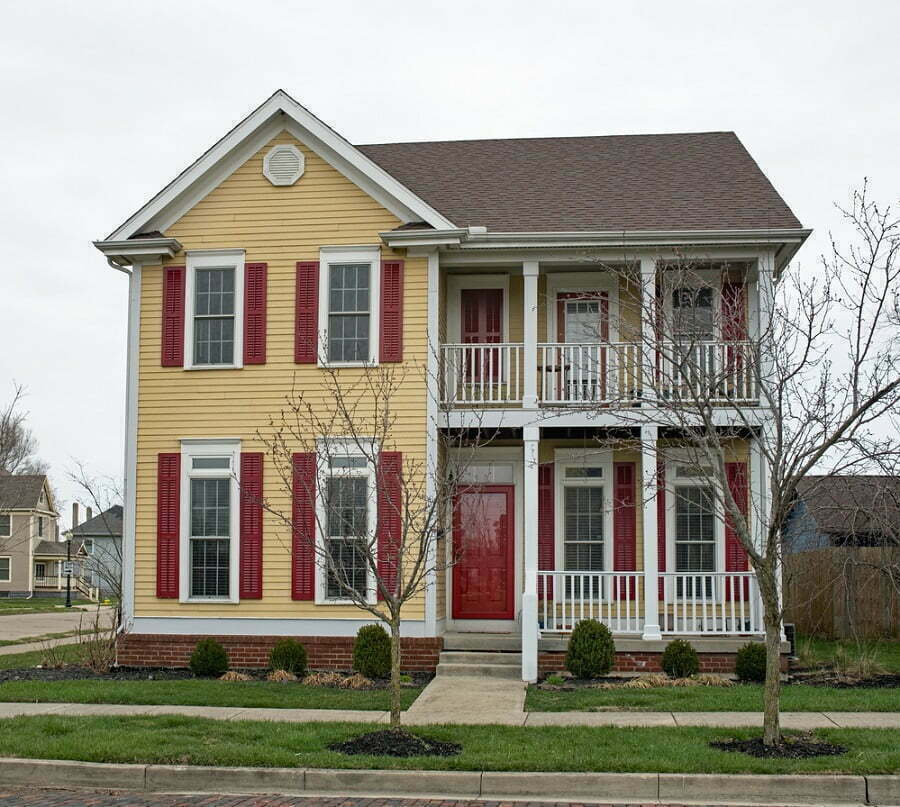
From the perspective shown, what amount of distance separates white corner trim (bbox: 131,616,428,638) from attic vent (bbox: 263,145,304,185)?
20.7 feet

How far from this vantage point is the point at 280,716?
486 inches

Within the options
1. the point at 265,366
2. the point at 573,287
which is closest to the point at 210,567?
the point at 265,366

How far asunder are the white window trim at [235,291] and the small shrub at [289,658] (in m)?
4.06

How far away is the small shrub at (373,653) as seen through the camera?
49.5 feet

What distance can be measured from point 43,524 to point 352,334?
53570 millimetres

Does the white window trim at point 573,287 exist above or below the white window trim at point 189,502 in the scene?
above

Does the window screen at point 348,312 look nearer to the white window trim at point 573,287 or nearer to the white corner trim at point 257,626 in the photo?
the white window trim at point 573,287

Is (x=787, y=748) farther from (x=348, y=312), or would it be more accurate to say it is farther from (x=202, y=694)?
(x=348, y=312)

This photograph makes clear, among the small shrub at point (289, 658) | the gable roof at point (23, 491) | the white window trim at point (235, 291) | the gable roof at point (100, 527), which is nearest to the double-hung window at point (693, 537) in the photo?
the small shrub at point (289, 658)

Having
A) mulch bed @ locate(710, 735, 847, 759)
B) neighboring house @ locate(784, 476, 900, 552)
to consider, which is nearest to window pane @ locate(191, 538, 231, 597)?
neighboring house @ locate(784, 476, 900, 552)

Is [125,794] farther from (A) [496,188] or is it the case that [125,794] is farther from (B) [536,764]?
(A) [496,188]

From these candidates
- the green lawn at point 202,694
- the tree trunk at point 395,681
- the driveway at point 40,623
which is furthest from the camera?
the driveway at point 40,623

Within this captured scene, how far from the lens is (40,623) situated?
30953 millimetres

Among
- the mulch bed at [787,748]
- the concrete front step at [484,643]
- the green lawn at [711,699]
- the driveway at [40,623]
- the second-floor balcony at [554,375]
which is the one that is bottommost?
the driveway at [40,623]
